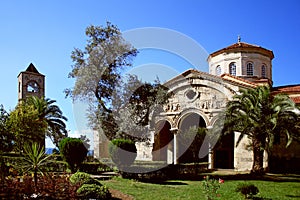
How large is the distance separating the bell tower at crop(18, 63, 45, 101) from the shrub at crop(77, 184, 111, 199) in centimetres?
3160

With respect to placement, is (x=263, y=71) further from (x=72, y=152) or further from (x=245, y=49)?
(x=72, y=152)

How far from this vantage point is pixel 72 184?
13.7 metres

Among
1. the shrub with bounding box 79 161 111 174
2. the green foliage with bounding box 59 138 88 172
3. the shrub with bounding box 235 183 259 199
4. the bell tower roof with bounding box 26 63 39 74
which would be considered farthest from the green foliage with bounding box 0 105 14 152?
the bell tower roof with bounding box 26 63 39 74

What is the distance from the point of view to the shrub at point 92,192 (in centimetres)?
1258

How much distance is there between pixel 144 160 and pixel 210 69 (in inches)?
504

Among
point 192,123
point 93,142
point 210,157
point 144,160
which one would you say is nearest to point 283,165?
point 210,157

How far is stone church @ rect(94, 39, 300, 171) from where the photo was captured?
2793 cm

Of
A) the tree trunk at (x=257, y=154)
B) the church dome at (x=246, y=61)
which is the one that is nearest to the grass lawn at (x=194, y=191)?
the tree trunk at (x=257, y=154)

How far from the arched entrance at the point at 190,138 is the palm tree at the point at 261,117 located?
556 cm

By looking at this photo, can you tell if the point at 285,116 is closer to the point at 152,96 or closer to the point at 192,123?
the point at 152,96

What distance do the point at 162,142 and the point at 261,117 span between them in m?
16.1

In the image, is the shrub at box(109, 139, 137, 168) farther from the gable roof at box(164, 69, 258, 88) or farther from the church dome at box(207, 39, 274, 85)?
the church dome at box(207, 39, 274, 85)

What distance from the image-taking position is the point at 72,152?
22156mm

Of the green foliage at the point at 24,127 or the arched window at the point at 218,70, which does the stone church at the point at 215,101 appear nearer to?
the arched window at the point at 218,70
